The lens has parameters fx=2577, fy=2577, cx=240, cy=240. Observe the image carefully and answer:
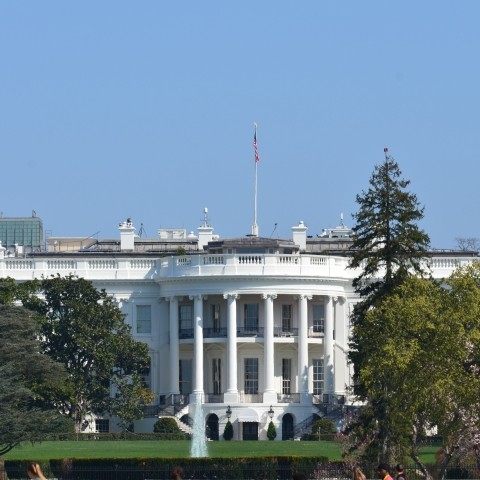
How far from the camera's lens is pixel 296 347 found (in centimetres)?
15688

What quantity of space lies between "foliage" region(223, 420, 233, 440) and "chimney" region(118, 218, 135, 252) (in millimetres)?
21105

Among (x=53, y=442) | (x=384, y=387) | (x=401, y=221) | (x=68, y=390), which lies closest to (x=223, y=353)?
(x=68, y=390)

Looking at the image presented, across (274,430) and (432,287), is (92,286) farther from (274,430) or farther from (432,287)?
(432,287)

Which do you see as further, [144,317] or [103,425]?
[144,317]

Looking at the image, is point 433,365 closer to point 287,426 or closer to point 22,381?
point 22,381

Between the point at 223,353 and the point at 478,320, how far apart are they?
63329 mm

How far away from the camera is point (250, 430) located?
5974 inches

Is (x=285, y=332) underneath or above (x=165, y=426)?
above

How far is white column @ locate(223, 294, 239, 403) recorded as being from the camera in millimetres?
153625

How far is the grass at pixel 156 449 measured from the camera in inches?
4449

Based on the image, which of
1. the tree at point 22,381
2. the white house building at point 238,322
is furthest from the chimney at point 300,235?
the tree at point 22,381

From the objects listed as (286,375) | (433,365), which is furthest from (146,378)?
(433,365)

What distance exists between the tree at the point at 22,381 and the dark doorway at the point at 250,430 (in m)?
17.3

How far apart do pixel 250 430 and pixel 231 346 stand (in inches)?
230
